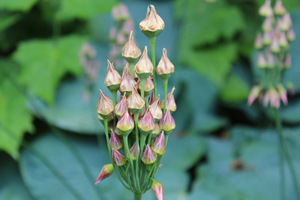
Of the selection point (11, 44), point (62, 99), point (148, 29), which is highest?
point (148, 29)

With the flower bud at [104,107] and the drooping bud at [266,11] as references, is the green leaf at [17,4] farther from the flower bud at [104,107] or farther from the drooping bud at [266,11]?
the flower bud at [104,107]

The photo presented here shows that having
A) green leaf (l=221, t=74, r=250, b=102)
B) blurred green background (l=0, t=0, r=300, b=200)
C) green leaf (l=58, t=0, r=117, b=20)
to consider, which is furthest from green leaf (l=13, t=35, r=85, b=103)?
green leaf (l=221, t=74, r=250, b=102)

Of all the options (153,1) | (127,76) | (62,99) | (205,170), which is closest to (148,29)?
(127,76)

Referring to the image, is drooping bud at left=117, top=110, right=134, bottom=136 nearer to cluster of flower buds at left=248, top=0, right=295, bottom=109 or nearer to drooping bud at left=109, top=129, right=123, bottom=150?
drooping bud at left=109, top=129, right=123, bottom=150

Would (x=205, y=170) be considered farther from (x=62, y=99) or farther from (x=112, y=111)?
(x=112, y=111)

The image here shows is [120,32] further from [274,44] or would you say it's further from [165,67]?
[165,67]

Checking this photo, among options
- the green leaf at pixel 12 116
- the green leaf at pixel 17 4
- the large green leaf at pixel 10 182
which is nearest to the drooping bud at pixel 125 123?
the green leaf at pixel 12 116
